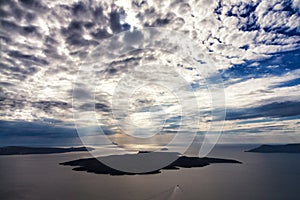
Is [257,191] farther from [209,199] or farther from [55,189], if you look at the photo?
[55,189]

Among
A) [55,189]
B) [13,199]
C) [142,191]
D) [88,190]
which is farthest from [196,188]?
[13,199]

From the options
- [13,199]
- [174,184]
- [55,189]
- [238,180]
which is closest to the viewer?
[13,199]

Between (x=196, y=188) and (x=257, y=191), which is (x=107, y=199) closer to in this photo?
(x=196, y=188)

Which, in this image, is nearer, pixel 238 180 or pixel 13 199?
pixel 13 199

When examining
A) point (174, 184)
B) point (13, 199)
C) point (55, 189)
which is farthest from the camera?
point (174, 184)

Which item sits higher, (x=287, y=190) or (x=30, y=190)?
(x=30, y=190)

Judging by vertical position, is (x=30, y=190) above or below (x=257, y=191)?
above

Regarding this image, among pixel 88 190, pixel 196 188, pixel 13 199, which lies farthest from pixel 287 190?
pixel 13 199

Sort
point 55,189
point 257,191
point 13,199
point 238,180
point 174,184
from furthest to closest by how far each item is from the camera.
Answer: point 238,180 < point 174,184 < point 55,189 < point 257,191 < point 13,199
